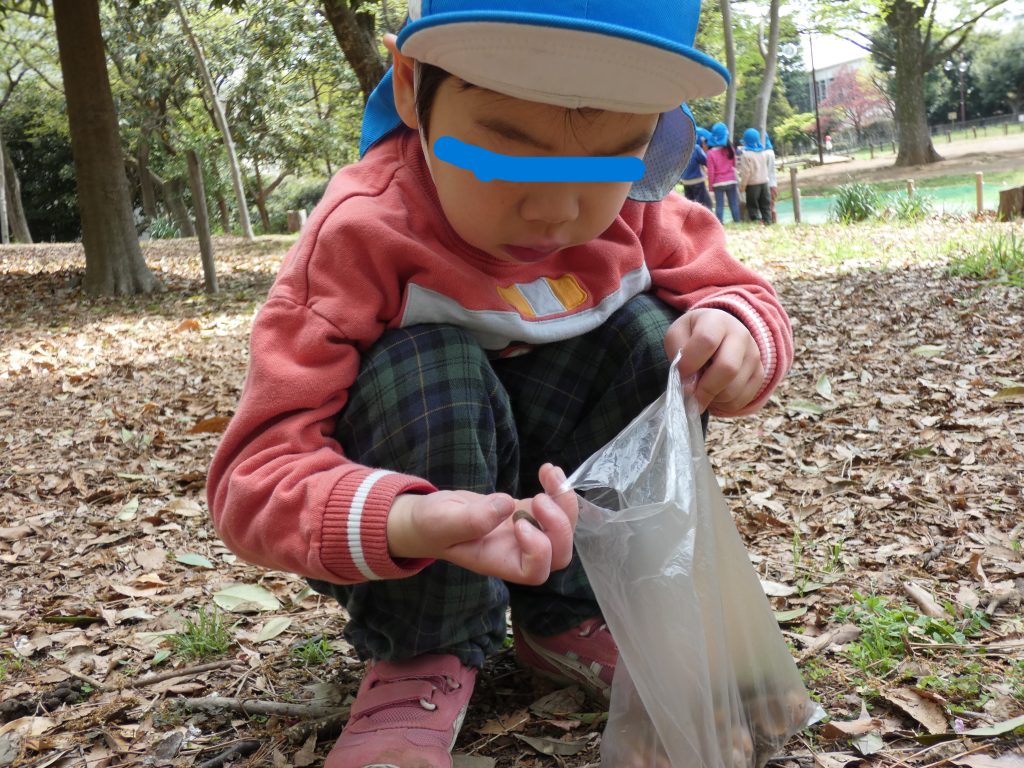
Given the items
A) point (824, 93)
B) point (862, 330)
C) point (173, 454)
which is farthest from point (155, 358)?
point (824, 93)

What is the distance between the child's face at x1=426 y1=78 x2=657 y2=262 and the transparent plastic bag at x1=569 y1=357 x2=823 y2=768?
0.27 m

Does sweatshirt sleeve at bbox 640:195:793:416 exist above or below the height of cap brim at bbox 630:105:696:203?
below

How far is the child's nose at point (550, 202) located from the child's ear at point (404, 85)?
0.71ft

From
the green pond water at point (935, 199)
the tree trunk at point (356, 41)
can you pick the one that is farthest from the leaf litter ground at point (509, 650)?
the green pond water at point (935, 199)

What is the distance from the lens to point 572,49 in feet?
3.20

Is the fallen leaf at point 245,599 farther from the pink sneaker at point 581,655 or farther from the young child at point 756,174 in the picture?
the young child at point 756,174

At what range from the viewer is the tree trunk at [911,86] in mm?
21781

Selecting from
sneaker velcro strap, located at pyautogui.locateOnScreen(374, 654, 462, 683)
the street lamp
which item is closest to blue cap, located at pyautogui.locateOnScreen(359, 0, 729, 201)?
sneaker velcro strap, located at pyautogui.locateOnScreen(374, 654, 462, 683)

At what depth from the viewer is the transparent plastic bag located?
1.11 meters

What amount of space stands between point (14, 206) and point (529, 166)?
20.6 m

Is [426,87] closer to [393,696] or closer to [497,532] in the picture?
[497,532]

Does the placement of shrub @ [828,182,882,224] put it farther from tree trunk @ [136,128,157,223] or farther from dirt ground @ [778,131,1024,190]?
tree trunk @ [136,128,157,223]

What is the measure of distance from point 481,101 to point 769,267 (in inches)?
229

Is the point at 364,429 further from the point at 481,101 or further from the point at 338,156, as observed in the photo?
the point at 338,156
